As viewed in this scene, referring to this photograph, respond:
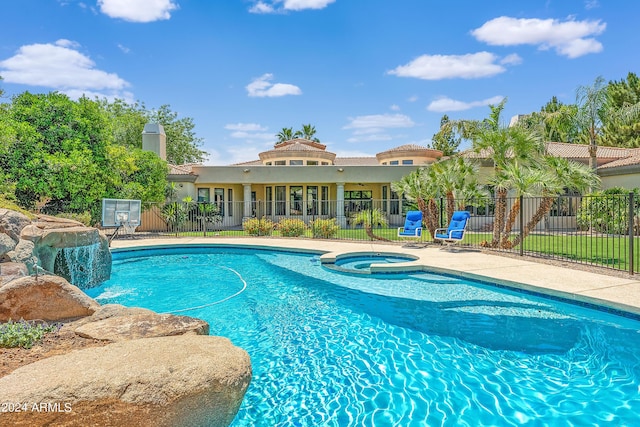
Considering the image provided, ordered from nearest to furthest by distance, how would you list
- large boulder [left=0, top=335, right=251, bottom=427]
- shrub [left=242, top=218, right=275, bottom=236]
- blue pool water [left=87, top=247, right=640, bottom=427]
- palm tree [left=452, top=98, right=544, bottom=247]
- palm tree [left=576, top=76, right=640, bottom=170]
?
large boulder [left=0, top=335, right=251, bottom=427], blue pool water [left=87, top=247, right=640, bottom=427], palm tree [left=452, top=98, right=544, bottom=247], shrub [left=242, top=218, right=275, bottom=236], palm tree [left=576, top=76, right=640, bottom=170]

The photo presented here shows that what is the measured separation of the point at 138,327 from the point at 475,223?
67.1 ft

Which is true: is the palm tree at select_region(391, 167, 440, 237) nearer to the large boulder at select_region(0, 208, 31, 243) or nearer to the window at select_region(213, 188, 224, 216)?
the large boulder at select_region(0, 208, 31, 243)

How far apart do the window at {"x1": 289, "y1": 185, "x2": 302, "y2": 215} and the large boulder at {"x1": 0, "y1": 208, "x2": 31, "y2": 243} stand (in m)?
17.6

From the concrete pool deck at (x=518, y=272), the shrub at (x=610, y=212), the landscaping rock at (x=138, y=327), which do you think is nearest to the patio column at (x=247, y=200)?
the concrete pool deck at (x=518, y=272)

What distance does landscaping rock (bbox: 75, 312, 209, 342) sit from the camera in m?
3.64

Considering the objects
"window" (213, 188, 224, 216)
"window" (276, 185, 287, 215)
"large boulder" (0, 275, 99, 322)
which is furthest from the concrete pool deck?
"window" (276, 185, 287, 215)

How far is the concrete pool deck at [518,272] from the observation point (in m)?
6.11

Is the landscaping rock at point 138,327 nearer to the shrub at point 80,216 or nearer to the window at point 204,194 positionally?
the shrub at point 80,216

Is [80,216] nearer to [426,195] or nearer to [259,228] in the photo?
[259,228]

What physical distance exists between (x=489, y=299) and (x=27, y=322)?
6993 mm

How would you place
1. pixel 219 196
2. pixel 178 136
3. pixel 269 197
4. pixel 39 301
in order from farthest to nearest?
pixel 178 136 → pixel 269 197 → pixel 219 196 → pixel 39 301

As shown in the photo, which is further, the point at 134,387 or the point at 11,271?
the point at 11,271

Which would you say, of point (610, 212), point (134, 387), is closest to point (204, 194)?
point (610, 212)

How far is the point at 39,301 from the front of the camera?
4.34 meters
